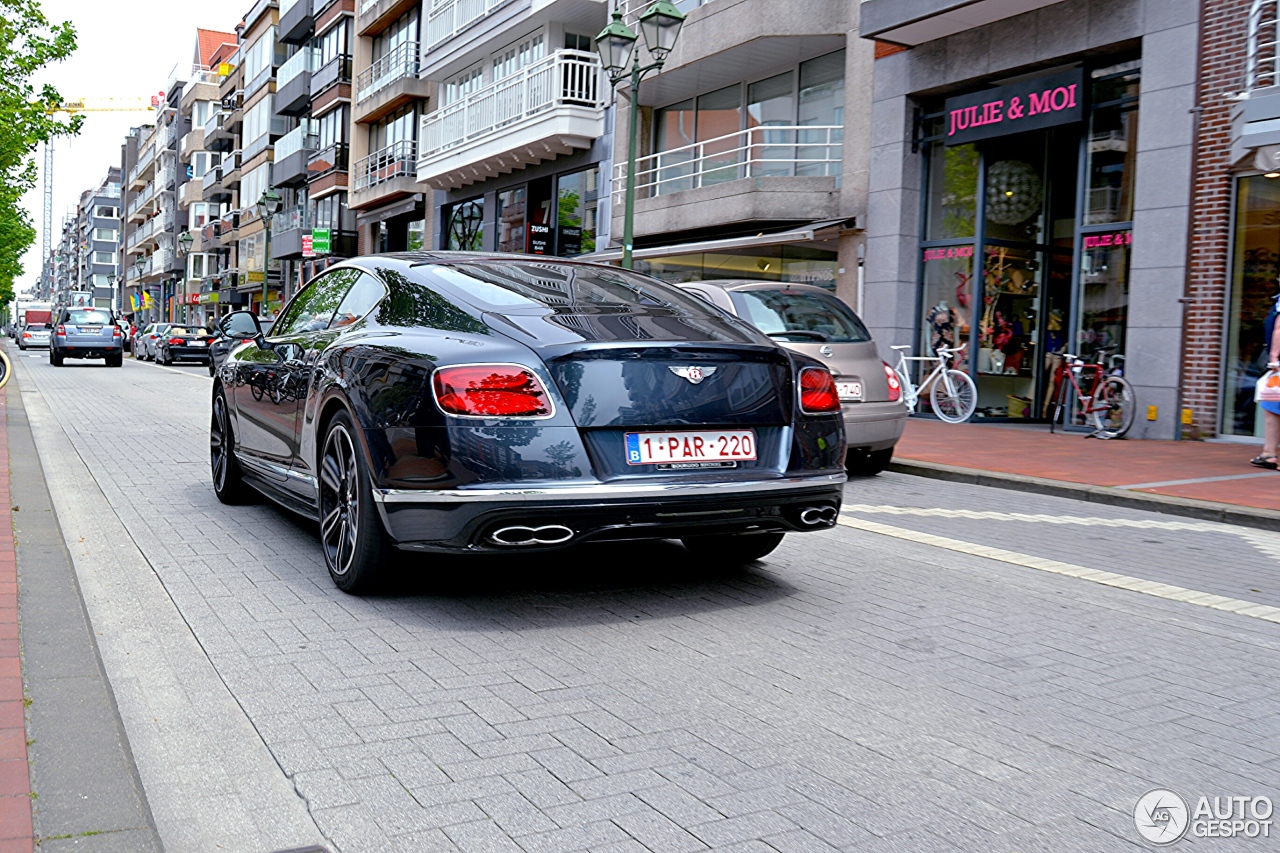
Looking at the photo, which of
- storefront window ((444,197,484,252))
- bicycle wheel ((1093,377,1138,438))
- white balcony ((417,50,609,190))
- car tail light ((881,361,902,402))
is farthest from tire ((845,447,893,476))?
storefront window ((444,197,484,252))

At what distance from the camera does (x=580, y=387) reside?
4531mm

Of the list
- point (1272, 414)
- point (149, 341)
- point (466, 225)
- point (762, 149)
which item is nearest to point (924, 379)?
point (762, 149)

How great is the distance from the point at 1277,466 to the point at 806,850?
33.1 ft

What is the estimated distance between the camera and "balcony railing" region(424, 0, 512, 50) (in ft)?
99.8

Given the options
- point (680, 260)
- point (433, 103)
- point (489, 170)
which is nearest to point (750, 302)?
point (680, 260)

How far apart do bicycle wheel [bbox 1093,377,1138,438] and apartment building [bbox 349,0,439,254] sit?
25.4m

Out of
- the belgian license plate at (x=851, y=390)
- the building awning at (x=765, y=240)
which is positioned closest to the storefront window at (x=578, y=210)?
the building awning at (x=765, y=240)

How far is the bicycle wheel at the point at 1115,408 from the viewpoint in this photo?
14.2 meters

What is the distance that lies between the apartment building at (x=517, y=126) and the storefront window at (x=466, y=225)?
3 cm

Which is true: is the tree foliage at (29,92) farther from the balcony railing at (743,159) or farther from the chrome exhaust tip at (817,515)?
the chrome exhaust tip at (817,515)

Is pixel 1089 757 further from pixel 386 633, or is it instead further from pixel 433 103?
pixel 433 103

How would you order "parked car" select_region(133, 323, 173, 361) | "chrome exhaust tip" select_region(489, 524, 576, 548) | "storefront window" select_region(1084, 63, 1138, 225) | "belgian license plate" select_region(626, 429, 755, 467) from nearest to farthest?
"chrome exhaust tip" select_region(489, 524, 576, 548) < "belgian license plate" select_region(626, 429, 755, 467) < "storefront window" select_region(1084, 63, 1138, 225) < "parked car" select_region(133, 323, 173, 361)

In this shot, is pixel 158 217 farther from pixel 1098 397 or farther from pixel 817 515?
pixel 817 515

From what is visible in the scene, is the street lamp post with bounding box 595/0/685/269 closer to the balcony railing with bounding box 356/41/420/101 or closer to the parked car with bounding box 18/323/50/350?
the balcony railing with bounding box 356/41/420/101
